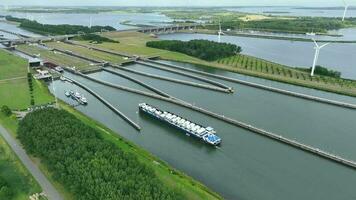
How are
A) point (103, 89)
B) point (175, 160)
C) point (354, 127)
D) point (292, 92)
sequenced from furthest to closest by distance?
point (103, 89) → point (292, 92) → point (354, 127) → point (175, 160)

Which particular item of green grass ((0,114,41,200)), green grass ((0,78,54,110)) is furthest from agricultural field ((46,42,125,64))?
green grass ((0,114,41,200))

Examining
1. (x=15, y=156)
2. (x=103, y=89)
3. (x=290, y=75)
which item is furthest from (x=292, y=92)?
(x=15, y=156)

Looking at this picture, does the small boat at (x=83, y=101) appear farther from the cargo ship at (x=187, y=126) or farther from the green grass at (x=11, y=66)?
the green grass at (x=11, y=66)

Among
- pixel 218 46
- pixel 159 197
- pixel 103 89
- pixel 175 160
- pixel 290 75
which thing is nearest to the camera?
pixel 159 197

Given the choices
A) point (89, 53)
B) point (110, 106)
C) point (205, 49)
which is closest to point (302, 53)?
point (205, 49)

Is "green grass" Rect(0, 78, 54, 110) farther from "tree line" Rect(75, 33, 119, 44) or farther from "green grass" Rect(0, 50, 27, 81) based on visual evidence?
"tree line" Rect(75, 33, 119, 44)

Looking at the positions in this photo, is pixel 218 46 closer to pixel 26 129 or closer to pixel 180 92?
pixel 180 92
